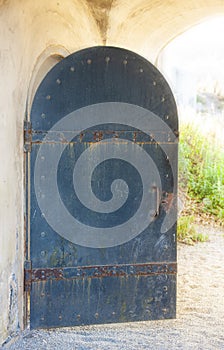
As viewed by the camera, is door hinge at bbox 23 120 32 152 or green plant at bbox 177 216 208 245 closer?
door hinge at bbox 23 120 32 152

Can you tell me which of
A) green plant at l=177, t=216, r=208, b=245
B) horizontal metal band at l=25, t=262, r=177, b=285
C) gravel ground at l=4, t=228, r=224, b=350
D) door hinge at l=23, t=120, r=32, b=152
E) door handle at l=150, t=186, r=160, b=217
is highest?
door hinge at l=23, t=120, r=32, b=152

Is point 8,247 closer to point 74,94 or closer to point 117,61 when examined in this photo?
point 74,94

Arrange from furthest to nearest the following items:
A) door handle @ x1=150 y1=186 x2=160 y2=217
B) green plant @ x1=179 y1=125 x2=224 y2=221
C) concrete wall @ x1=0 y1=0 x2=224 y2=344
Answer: green plant @ x1=179 y1=125 x2=224 y2=221 < door handle @ x1=150 y1=186 x2=160 y2=217 < concrete wall @ x1=0 y1=0 x2=224 y2=344

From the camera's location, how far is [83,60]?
3.11 metres

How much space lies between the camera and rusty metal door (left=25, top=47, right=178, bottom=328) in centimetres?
310

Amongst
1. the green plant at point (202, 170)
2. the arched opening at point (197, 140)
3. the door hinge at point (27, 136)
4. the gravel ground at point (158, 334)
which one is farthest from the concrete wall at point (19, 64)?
the green plant at point (202, 170)

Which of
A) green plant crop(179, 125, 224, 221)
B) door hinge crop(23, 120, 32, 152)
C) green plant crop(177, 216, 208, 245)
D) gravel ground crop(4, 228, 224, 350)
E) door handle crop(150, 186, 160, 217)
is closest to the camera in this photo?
gravel ground crop(4, 228, 224, 350)

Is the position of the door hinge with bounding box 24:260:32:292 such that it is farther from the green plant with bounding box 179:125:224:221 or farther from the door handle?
the green plant with bounding box 179:125:224:221

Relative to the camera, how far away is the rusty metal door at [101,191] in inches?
122

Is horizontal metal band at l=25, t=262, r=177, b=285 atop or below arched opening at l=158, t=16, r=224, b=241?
below

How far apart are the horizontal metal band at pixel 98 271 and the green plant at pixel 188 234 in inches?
130

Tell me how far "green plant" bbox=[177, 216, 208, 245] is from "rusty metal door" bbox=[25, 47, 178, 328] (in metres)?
3.37

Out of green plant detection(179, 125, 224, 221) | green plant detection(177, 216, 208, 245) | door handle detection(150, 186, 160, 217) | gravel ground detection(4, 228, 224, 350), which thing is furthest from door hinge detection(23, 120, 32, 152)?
green plant detection(179, 125, 224, 221)

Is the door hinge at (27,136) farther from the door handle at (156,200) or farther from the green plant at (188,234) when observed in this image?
the green plant at (188,234)
